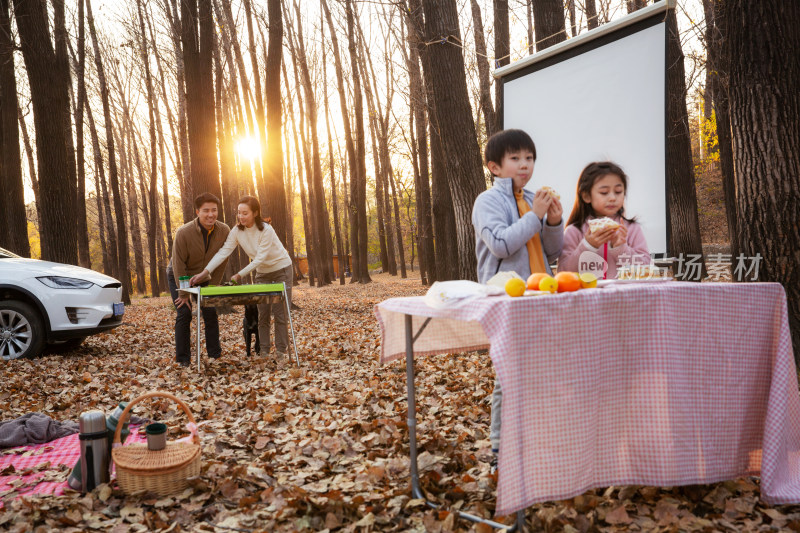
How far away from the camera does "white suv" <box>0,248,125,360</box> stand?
7.99 metres

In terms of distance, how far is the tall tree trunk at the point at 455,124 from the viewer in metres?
7.82

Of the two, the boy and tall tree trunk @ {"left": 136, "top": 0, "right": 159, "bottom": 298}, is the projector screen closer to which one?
the boy

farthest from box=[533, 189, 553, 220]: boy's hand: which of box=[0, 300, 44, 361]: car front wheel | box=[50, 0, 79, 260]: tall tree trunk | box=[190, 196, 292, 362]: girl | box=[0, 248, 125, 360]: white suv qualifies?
box=[50, 0, 79, 260]: tall tree trunk

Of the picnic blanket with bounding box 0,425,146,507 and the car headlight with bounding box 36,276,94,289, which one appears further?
the car headlight with bounding box 36,276,94,289

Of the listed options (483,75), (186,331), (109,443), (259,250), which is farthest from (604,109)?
(483,75)

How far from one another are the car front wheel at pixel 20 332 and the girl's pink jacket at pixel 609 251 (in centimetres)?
737

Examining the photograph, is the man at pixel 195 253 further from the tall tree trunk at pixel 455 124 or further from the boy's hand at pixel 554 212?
the boy's hand at pixel 554 212

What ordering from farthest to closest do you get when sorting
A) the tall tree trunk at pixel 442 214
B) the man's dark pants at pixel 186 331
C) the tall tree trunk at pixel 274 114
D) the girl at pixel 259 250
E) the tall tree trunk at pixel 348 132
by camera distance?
the tall tree trunk at pixel 348 132, the tall tree trunk at pixel 274 114, the tall tree trunk at pixel 442 214, the man's dark pants at pixel 186 331, the girl at pixel 259 250

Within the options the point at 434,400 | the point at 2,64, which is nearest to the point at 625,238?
the point at 434,400

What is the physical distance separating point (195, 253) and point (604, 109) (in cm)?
546

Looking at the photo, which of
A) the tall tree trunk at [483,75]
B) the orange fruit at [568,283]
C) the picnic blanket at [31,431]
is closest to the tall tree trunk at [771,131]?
the orange fruit at [568,283]

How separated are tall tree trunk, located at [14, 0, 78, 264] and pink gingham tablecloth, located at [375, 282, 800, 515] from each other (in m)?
10.4

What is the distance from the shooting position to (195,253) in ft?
26.1

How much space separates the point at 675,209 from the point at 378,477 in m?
10.9
